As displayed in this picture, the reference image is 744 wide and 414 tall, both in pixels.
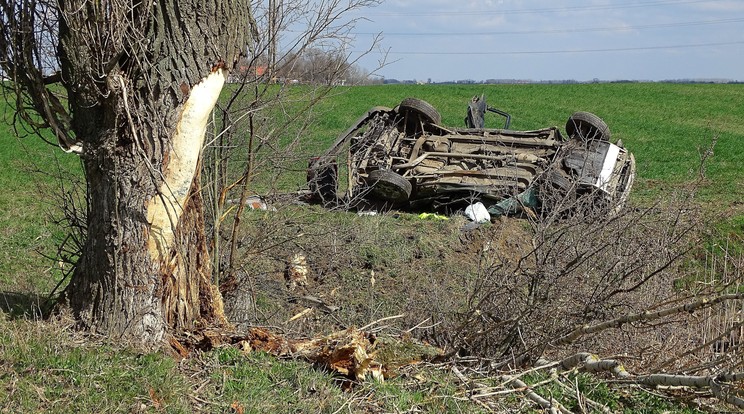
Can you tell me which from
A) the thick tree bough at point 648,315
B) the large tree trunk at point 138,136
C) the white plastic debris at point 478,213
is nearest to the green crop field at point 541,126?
the large tree trunk at point 138,136

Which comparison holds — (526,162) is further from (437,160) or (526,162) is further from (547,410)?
(547,410)

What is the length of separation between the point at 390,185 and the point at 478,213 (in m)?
Result: 1.54

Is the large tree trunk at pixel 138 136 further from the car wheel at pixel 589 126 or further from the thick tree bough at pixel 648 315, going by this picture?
the car wheel at pixel 589 126

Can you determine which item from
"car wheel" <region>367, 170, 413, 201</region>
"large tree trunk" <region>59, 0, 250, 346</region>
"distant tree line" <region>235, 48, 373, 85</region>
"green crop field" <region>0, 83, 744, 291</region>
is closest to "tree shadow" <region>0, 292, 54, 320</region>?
"large tree trunk" <region>59, 0, 250, 346</region>

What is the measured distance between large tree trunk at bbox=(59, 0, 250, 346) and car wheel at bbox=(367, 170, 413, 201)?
25.7ft

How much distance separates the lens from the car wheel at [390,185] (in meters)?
13.2

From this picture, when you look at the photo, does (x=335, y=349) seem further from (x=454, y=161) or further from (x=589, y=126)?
(x=589, y=126)

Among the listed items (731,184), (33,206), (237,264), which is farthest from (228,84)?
(731,184)

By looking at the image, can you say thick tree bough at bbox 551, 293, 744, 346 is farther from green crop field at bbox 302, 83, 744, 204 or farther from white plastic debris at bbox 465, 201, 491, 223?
A: green crop field at bbox 302, 83, 744, 204

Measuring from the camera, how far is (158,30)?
5113 mm

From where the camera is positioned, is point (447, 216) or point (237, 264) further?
point (447, 216)

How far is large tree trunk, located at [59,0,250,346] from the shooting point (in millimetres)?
5047

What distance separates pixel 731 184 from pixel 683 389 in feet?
49.4

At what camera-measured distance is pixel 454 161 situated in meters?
14.1
